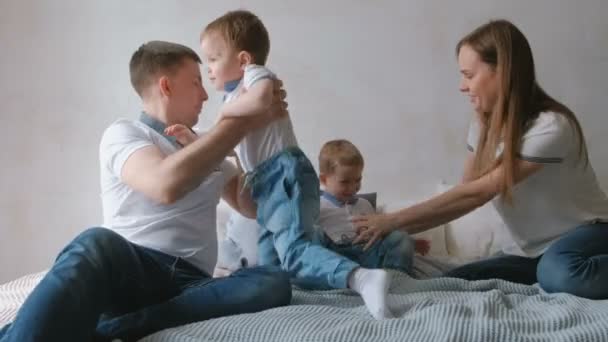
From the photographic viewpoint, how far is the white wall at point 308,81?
2225mm

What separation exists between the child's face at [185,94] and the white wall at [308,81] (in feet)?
2.85

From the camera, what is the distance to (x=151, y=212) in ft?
4.33

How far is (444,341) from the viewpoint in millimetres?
964

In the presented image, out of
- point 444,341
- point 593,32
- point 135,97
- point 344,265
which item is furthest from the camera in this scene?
point 135,97

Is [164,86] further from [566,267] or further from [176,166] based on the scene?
[566,267]

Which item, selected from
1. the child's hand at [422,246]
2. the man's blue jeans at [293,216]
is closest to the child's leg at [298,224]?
the man's blue jeans at [293,216]

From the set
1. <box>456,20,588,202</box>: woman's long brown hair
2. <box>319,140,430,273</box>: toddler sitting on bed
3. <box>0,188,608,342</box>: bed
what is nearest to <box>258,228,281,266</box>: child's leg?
<box>319,140,430,273</box>: toddler sitting on bed

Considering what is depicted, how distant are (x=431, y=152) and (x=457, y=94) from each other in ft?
0.73

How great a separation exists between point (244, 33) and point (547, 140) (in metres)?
0.76

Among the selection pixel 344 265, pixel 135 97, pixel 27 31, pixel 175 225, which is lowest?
pixel 344 265

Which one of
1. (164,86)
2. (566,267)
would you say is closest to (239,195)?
(164,86)

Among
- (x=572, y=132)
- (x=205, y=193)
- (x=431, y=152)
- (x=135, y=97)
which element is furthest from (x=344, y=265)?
(x=135, y=97)

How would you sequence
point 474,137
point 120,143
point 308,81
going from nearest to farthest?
point 120,143 → point 474,137 → point 308,81

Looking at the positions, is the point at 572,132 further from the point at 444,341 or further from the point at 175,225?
the point at 175,225
